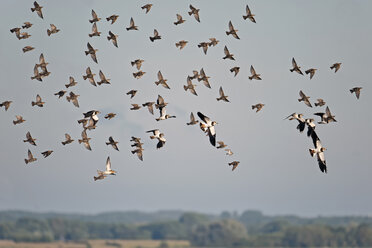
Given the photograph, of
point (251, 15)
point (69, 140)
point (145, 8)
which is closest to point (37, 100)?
point (69, 140)

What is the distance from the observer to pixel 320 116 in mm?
72688

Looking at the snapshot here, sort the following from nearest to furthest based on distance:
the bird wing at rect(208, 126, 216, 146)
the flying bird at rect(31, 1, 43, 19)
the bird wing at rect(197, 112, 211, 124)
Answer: the bird wing at rect(208, 126, 216, 146) → the bird wing at rect(197, 112, 211, 124) → the flying bird at rect(31, 1, 43, 19)

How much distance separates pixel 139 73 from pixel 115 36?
4148mm

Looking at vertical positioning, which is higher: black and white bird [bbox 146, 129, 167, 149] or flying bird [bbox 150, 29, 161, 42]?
flying bird [bbox 150, 29, 161, 42]

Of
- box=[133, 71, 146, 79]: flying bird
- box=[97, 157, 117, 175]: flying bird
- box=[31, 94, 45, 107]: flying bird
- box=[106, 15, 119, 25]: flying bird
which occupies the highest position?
box=[106, 15, 119, 25]: flying bird

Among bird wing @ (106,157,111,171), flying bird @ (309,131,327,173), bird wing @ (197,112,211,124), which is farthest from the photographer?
bird wing @ (106,157,111,171)

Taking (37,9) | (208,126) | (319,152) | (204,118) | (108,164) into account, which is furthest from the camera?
(37,9)

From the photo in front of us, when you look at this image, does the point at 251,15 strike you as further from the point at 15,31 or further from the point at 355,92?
the point at 15,31

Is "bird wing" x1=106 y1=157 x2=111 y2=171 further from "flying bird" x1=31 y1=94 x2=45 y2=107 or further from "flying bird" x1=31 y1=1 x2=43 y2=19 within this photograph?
"flying bird" x1=31 y1=1 x2=43 y2=19

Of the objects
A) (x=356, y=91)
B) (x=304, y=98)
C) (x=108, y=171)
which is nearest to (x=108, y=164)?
(x=108, y=171)

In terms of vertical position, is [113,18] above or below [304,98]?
above

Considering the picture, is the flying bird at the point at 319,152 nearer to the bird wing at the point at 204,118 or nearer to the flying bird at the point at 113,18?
the bird wing at the point at 204,118

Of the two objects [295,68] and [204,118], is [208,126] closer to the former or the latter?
[204,118]

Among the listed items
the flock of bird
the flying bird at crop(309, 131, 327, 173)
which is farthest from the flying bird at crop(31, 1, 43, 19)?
the flying bird at crop(309, 131, 327, 173)
